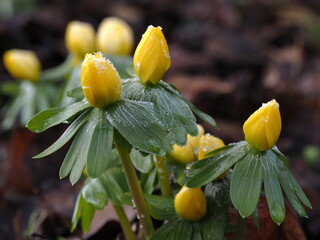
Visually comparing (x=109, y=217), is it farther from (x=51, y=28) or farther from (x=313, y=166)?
(x=51, y=28)

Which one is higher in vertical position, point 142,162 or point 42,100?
point 142,162

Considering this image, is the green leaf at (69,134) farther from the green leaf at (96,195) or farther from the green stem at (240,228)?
the green stem at (240,228)

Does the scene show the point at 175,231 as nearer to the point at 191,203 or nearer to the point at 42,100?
the point at 191,203

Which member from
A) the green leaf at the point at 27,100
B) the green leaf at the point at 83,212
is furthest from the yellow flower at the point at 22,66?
the green leaf at the point at 83,212

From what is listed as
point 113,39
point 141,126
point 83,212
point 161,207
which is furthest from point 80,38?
point 141,126

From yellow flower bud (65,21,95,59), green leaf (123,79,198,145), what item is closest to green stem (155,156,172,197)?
green leaf (123,79,198,145)

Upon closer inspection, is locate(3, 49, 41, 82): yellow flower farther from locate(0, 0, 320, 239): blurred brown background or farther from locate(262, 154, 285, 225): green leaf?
locate(262, 154, 285, 225): green leaf

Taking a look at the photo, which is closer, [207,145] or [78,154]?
[78,154]
